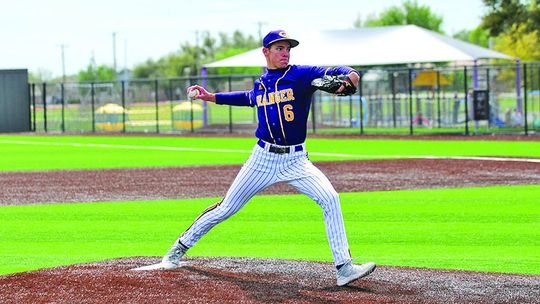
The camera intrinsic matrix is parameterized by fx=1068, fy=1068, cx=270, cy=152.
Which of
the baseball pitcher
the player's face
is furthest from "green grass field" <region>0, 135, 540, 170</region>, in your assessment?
the player's face

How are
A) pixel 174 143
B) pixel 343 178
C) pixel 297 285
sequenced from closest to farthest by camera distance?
pixel 297 285 → pixel 343 178 → pixel 174 143

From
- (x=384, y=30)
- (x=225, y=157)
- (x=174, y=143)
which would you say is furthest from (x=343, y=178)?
(x=384, y=30)

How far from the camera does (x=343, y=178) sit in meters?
21.2

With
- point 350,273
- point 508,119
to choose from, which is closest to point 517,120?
point 508,119

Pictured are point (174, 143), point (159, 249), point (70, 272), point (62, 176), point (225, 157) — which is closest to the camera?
point (70, 272)

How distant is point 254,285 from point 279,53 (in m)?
2.02

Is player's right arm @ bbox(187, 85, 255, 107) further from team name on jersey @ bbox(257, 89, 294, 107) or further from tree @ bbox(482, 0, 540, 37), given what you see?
tree @ bbox(482, 0, 540, 37)

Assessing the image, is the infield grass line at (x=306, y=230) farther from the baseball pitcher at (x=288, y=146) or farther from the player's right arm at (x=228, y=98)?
the player's right arm at (x=228, y=98)

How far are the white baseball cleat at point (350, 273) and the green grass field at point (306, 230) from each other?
1.74m

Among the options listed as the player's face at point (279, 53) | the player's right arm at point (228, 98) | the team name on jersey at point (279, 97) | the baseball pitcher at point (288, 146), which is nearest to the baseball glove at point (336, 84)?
the baseball pitcher at point (288, 146)

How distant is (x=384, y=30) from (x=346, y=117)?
8.26 m

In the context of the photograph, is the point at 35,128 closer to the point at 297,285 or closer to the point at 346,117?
the point at 346,117

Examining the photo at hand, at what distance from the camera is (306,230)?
13836 mm

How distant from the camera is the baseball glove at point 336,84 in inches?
343
